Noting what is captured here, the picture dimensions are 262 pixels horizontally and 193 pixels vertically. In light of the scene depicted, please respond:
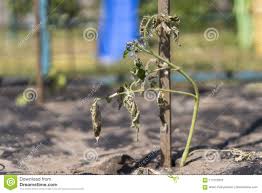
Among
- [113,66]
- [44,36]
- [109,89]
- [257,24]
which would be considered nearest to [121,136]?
[109,89]

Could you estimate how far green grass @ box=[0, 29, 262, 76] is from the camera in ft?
36.1

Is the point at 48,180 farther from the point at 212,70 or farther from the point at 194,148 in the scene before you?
the point at 212,70

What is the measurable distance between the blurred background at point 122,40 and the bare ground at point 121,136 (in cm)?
153

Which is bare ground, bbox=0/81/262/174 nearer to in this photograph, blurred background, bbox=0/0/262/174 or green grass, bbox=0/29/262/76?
blurred background, bbox=0/0/262/174

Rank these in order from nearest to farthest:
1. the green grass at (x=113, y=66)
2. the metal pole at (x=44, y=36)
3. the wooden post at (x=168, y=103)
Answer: the wooden post at (x=168, y=103) < the metal pole at (x=44, y=36) < the green grass at (x=113, y=66)

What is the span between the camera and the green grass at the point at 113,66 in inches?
434

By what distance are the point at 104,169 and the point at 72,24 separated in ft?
20.7

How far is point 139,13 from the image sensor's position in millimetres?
11703

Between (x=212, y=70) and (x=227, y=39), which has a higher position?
(x=227, y=39)

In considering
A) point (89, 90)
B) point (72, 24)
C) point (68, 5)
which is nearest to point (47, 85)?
point (89, 90)

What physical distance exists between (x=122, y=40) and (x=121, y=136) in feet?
19.3

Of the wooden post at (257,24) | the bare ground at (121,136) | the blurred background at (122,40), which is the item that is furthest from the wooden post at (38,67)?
the wooden post at (257,24)

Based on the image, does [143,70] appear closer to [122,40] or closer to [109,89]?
[109,89]

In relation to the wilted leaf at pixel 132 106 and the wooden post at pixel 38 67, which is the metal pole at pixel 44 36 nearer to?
the wooden post at pixel 38 67
